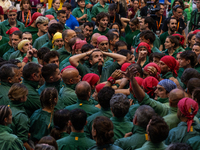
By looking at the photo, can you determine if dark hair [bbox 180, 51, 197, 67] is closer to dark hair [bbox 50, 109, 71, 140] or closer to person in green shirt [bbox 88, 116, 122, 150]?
dark hair [bbox 50, 109, 71, 140]

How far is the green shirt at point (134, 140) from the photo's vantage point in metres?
4.33

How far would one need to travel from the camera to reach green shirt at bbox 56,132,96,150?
14.1 feet

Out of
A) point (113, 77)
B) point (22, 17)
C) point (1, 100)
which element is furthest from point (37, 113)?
point (22, 17)

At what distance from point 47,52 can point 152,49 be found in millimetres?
2910

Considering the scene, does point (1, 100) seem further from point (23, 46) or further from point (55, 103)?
point (23, 46)

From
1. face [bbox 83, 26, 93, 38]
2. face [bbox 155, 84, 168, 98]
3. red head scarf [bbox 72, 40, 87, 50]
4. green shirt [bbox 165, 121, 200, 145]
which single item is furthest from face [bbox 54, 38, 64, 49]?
green shirt [bbox 165, 121, 200, 145]

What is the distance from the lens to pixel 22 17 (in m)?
12.4

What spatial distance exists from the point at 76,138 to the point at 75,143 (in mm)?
65

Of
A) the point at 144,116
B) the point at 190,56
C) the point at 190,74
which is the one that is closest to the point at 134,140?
the point at 144,116

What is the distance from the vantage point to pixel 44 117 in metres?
5.11

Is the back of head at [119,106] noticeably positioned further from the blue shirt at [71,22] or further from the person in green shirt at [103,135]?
the blue shirt at [71,22]

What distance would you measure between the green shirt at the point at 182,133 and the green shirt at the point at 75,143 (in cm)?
105

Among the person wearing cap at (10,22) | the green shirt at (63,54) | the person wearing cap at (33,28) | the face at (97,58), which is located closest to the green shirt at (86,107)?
the face at (97,58)

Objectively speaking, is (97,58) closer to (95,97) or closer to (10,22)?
(95,97)
